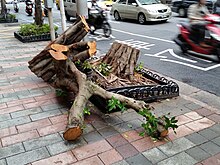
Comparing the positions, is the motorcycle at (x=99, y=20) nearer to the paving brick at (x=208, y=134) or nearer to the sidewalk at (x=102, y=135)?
the sidewalk at (x=102, y=135)

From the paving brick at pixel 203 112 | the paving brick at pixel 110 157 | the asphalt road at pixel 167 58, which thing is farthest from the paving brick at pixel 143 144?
the asphalt road at pixel 167 58

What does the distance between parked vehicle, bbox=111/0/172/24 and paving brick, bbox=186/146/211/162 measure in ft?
35.1

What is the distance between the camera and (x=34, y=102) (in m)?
4.41

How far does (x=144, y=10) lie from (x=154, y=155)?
1116cm

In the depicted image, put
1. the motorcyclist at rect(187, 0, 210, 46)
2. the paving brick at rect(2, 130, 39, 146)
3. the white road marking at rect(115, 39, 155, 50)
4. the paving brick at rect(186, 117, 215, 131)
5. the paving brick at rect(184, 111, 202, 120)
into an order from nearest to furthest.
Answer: the paving brick at rect(2, 130, 39, 146) < the paving brick at rect(186, 117, 215, 131) < the paving brick at rect(184, 111, 202, 120) < the motorcyclist at rect(187, 0, 210, 46) < the white road marking at rect(115, 39, 155, 50)

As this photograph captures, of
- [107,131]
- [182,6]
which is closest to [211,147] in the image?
[107,131]

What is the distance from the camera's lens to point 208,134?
3393 millimetres

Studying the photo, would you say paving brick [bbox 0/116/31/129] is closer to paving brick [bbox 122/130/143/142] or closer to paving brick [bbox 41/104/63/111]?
paving brick [bbox 41/104/63/111]

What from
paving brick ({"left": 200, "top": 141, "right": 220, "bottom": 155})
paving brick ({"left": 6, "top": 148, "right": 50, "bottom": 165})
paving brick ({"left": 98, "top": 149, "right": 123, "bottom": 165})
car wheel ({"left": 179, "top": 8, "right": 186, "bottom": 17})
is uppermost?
car wheel ({"left": 179, "top": 8, "right": 186, "bottom": 17})

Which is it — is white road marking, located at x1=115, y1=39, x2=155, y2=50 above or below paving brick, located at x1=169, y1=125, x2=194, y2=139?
above

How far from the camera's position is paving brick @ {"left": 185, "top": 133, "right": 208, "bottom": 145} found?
3223mm

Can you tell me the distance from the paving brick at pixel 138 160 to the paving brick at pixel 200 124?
977mm

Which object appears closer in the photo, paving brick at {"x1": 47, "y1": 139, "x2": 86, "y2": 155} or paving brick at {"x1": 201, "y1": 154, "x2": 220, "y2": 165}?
paving brick at {"x1": 201, "y1": 154, "x2": 220, "y2": 165}

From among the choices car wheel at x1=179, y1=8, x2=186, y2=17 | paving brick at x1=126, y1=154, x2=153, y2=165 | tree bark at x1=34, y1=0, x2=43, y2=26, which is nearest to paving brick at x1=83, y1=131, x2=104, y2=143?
paving brick at x1=126, y1=154, x2=153, y2=165
